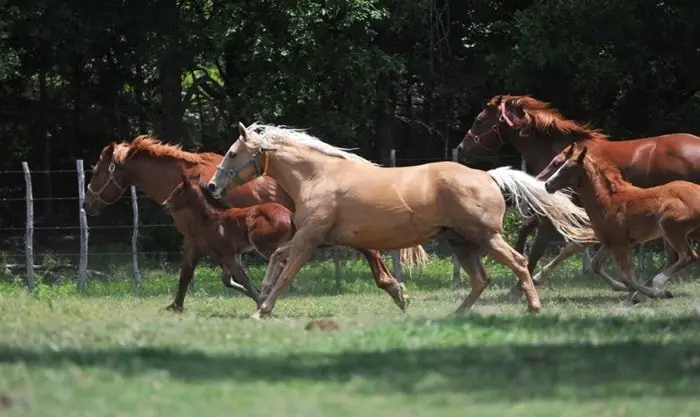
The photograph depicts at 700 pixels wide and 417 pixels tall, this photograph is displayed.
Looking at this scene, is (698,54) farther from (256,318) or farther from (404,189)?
(256,318)

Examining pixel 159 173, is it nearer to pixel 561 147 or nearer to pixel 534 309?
pixel 561 147

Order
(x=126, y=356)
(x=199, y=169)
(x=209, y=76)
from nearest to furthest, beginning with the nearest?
1. (x=126, y=356)
2. (x=199, y=169)
3. (x=209, y=76)

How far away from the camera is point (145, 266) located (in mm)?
24328

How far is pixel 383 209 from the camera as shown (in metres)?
14.1

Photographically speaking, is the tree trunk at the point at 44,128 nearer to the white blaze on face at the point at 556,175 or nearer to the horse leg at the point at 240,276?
the horse leg at the point at 240,276

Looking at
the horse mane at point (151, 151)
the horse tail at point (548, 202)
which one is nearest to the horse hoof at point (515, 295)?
the horse tail at point (548, 202)

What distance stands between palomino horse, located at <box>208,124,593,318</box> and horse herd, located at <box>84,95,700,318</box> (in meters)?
0.01

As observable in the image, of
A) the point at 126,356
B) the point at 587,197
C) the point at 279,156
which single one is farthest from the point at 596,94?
the point at 126,356

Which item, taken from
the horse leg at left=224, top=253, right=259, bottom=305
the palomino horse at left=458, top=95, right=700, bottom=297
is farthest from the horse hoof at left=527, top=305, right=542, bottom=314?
the horse leg at left=224, top=253, right=259, bottom=305

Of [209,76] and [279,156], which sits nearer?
[279,156]

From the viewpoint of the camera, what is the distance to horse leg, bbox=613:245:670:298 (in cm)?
1511

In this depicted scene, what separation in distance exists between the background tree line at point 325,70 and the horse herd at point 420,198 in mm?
6340

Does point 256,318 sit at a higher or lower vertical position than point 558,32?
lower

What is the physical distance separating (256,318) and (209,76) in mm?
16265
